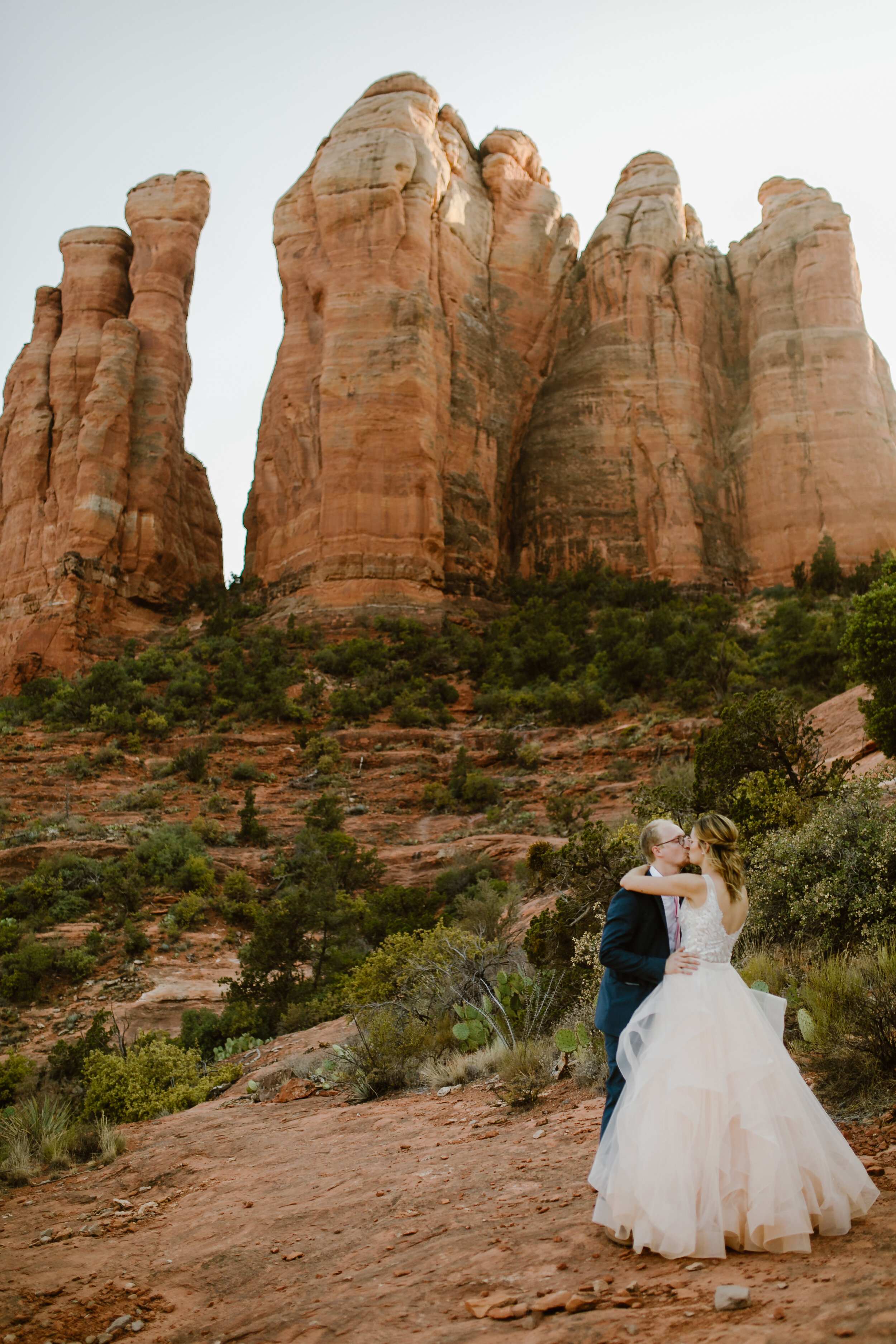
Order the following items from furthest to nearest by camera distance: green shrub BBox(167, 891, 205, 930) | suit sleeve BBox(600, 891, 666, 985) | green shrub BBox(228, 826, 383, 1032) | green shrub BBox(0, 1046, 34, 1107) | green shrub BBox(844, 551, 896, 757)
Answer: green shrub BBox(167, 891, 205, 930) → green shrub BBox(844, 551, 896, 757) → green shrub BBox(228, 826, 383, 1032) → green shrub BBox(0, 1046, 34, 1107) → suit sleeve BBox(600, 891, 666, 985)

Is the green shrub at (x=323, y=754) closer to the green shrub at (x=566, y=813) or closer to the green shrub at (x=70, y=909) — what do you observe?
the green shrub at (x=566, y=813)

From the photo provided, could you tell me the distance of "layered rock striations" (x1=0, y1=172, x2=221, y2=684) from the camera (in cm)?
3488

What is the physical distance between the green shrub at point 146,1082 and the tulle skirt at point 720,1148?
638 centimetres

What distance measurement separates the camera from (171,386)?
39250 millimetres

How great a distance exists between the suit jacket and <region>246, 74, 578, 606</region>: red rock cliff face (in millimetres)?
29877

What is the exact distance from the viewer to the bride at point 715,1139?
112 inches

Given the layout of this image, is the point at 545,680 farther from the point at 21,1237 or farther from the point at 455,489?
the point at 21,1237

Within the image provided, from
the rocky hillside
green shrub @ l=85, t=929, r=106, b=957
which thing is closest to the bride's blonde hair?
the rocky hillside

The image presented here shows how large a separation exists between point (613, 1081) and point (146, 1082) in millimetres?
6711

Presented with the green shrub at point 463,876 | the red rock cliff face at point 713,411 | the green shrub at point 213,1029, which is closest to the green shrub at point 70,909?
the green shrub at point 213,1029

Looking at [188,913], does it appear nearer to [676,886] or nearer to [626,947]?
[626,947]

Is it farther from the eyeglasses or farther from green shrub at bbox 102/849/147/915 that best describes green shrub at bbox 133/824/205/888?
the eyeglasses

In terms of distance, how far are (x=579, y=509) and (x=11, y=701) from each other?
22943mm

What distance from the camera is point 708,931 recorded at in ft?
10.8
